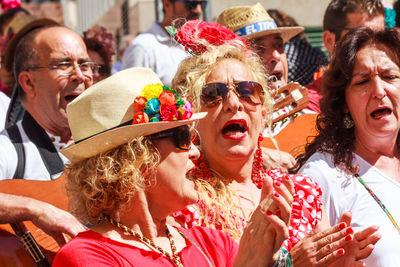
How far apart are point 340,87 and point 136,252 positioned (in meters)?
1.87

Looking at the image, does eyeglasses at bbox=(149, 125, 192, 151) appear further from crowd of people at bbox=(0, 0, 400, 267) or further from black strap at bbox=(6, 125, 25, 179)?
black strap at bbox=(6, 125, 25, 179)

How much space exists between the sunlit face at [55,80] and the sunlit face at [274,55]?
1411mm

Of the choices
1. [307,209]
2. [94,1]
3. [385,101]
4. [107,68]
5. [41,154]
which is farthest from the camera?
[94,1]

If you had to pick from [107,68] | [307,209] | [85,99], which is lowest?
[107,68]

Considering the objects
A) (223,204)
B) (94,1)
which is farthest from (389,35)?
(94,1)

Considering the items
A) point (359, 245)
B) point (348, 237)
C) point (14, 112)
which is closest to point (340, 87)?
point (359, 245)

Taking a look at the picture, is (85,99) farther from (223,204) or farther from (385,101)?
(385,101)

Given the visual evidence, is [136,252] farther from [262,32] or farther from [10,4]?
[10,4]

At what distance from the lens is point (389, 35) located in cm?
373

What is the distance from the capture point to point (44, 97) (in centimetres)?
443

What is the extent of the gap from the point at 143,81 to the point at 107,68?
3354 millimetres

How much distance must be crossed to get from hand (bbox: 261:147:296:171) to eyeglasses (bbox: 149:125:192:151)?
4.78ft

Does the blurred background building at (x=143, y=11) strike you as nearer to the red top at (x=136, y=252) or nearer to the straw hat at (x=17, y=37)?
the straw hat at (x=17, y=37)

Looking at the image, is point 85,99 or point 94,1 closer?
point 85,99
